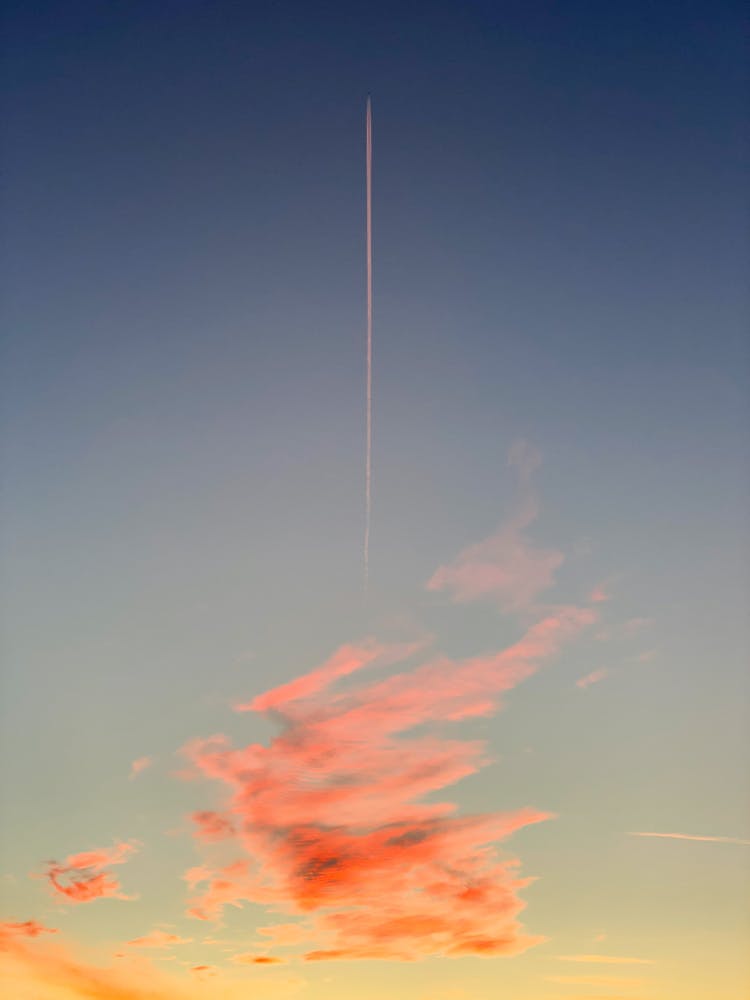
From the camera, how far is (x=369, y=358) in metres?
32.0

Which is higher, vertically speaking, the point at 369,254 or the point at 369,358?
the point at 369,254

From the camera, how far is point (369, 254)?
1246 inches

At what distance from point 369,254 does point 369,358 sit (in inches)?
205
